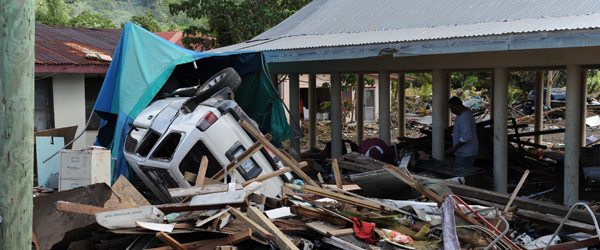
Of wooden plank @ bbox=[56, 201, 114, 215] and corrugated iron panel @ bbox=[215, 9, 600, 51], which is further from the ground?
corrugated iron panel @ bbox=[215, 9, 600, 51]

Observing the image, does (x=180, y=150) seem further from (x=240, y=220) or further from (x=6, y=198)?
(x=6, y=198)

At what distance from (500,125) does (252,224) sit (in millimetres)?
5509

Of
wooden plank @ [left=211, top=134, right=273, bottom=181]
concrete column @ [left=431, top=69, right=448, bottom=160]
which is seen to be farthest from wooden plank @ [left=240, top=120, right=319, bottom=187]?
concrete column @ [left=431, top=69, right=448, bottom=160]

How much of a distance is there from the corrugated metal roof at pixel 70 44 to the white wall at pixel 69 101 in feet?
2.02

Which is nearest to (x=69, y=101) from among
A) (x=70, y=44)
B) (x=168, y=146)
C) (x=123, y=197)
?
(x=70, y=44)

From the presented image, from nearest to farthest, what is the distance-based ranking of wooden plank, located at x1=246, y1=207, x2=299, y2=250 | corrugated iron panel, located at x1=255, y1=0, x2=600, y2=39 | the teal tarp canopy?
wooden plank, located at x1=246, y1=207, x2=299, y2=250, the teal tarp canopy, corrugated iron panel, located at x1=255, y1=0, x2=600, y2=39

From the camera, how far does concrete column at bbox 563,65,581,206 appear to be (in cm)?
767

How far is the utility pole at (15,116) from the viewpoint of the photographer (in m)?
3.26

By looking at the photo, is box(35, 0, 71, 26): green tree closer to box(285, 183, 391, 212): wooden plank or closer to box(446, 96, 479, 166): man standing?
box(446, 96, 479, 166): man standing

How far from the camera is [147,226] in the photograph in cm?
496

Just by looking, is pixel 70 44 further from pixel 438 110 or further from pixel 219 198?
pixel 219 198

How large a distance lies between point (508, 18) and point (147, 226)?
703 cm

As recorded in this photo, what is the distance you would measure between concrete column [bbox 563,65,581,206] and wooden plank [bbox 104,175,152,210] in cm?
607

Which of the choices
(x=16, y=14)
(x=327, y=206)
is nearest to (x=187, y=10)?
(x=327, y=206)
